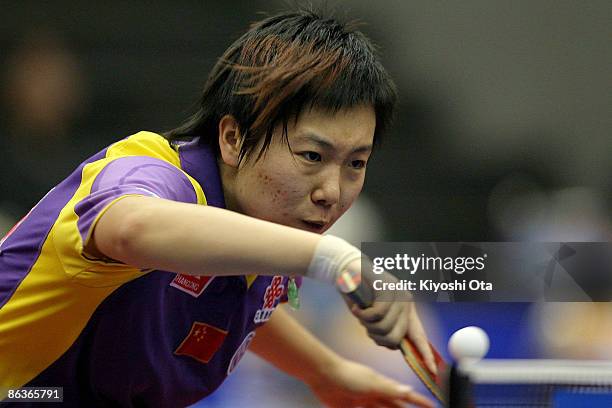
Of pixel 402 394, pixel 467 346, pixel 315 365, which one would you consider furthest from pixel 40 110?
pixel 467 346

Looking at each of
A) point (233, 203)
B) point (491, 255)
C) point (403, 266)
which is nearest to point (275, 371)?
point (491, 255)

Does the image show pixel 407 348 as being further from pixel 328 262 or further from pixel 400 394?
pixel 400 394

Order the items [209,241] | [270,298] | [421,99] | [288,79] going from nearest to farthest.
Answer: [209,241]
[288,79]
[270,298]
[421,99]

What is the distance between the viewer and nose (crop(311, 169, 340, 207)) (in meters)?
1.75

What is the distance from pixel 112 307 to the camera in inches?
68.1

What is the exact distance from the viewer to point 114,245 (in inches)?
53.7

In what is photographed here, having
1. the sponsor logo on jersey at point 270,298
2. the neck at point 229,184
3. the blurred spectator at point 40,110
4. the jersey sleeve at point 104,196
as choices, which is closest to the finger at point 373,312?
the jersey sleeve at point 104,196

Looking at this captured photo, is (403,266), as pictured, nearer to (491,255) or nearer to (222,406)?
(491,255)

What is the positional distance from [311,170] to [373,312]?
1.44ft

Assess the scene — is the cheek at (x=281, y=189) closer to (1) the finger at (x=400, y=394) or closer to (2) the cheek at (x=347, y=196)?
(2) the cheek at (x=347, y=196)

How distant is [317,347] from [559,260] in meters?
1.36

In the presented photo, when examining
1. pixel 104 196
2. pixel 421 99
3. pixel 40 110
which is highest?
pixel 421 99

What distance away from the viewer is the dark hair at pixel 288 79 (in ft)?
5.70

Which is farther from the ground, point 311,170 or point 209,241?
point 311,170
